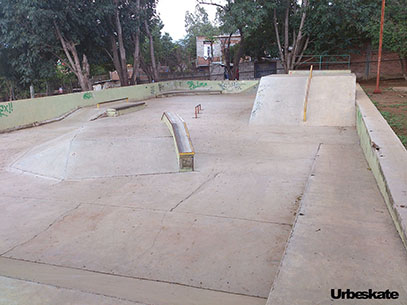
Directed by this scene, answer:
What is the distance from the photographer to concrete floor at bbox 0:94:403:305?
317 centimetres

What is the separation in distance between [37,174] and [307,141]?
6957mm

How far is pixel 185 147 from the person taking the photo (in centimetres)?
766

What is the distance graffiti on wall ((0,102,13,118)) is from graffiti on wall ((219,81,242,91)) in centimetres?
1529

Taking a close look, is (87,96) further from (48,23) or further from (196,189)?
(196,189)

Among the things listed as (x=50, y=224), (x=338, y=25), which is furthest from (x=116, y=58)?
(x=50, y=224)

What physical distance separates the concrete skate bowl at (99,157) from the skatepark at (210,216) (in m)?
0.05

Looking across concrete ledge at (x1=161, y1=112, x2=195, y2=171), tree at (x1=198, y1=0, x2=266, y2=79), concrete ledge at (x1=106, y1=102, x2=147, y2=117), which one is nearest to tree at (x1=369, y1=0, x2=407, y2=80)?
tree at (x1=198, y1=0, x2=266, y2=79)

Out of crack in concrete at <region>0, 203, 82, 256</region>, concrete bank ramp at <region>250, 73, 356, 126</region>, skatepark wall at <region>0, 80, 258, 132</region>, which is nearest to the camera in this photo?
crack in concrete at <region>0, 203, 82, 256</region>

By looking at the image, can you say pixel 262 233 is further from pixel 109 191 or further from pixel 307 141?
pixel 307 141

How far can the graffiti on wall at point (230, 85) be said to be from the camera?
25.0 metres

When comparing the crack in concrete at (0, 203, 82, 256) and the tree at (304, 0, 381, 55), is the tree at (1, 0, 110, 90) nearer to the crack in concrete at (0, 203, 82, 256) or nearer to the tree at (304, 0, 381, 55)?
the tree at (304, 0, 381, 55)

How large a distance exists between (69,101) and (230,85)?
39.8ft

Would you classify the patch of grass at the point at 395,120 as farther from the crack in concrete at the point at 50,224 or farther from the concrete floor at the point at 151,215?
the crack in concrete at the point at 50,224

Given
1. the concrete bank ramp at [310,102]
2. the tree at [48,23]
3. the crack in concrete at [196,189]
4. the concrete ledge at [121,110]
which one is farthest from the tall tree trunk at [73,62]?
the crack in concrete at [196,189]
